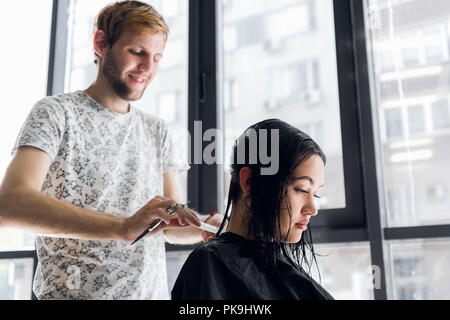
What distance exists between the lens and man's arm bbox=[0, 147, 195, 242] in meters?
1.12

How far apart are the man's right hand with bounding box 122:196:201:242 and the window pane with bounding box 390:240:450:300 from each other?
2.88ft

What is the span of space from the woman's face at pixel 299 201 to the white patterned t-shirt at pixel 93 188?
1.57 ft

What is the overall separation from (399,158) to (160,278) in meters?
0.98


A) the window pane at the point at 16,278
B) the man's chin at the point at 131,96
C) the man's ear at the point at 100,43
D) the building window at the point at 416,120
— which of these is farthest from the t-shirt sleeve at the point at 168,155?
the window pane at the point at 16,278

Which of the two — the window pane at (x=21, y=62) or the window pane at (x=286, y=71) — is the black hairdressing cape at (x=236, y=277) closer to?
the window pane at (x=286, y=71)

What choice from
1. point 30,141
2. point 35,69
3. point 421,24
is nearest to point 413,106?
point 421,24

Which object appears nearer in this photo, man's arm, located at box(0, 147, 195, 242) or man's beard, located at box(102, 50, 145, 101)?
man's arm, located at box(0, 147, 195, 242)

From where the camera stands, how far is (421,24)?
5.57 feet

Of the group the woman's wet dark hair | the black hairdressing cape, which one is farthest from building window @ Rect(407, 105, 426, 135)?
the black hairdressing cape

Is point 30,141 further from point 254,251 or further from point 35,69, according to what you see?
point 35,69

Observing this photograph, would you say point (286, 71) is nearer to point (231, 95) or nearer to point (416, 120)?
point (231, 95)

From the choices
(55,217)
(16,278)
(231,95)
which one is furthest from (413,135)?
(16,278)

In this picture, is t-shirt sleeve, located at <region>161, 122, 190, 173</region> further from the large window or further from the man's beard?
the large window

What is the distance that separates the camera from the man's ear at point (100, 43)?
150 centimetres
